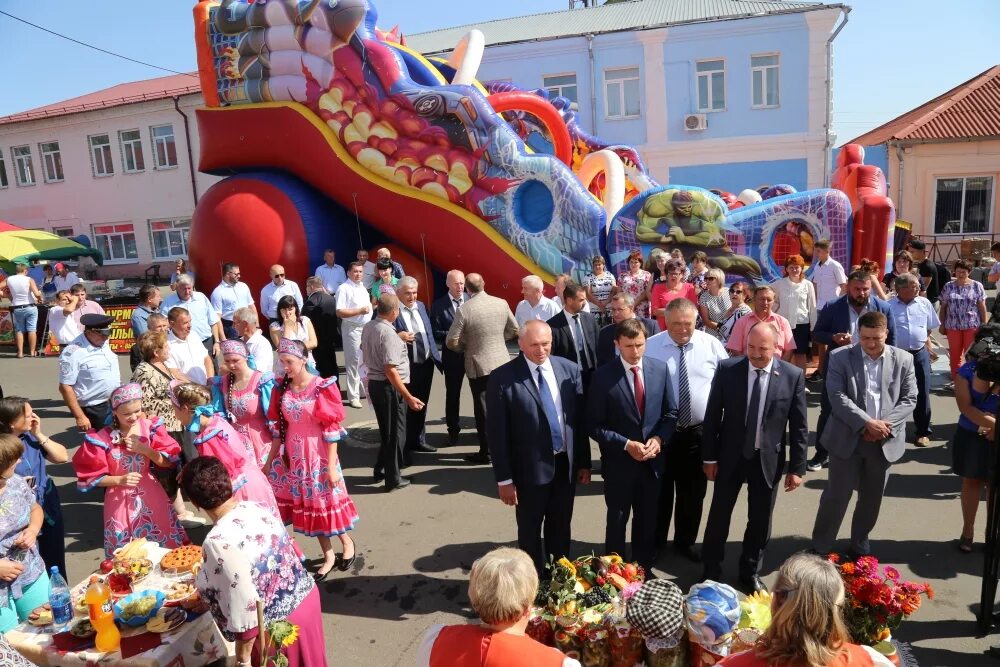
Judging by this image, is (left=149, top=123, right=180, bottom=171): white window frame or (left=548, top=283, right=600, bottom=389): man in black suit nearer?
(left=548, top=283, right=600, bottom=389): man in black suit

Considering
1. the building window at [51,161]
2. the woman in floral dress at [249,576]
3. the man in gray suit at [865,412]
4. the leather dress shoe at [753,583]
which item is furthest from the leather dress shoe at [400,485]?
the building window at [51,161]

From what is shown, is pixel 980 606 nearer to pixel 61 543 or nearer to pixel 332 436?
pixel 332 436

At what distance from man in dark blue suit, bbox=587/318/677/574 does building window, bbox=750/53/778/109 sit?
62.2ft

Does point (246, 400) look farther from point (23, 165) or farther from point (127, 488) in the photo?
point (23, 165)

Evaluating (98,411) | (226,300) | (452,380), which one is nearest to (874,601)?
(452,380)

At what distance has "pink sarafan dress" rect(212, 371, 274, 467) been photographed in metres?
4.48

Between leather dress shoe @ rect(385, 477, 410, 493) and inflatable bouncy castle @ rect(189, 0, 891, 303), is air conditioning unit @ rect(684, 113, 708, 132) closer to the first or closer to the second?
inflatable bouncy castle @ rect(189, 0, 891, 303)

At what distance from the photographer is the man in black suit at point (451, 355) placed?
670 centimetres

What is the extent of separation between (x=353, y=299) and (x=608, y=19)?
1912 cm

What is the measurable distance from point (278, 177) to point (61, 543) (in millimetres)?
8487

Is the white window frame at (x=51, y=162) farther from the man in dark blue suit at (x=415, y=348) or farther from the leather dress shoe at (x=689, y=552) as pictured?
the leather dress shoe at (x=689, y=552)

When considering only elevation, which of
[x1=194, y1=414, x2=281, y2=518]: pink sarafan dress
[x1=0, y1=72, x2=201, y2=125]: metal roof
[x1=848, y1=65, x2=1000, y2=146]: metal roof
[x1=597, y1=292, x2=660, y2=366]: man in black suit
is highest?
[x1=0, y1=72, x2=201, y2=125]: metal roof

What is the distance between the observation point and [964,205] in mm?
20609

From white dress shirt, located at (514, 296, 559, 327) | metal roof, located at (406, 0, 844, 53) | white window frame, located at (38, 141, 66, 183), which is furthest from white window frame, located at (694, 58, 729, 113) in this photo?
white window frame, located at (38, 141, 66, 183)
